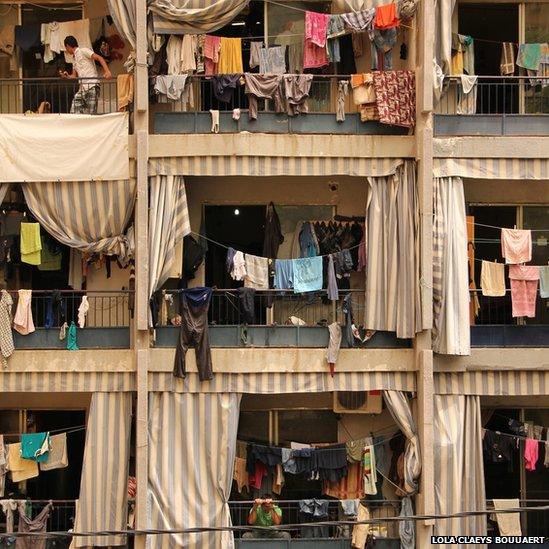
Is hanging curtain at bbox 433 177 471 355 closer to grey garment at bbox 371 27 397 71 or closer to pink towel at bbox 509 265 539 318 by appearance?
pink towel at bbox 509 265 539 318

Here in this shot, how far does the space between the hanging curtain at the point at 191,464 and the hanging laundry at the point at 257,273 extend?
204 centimetres

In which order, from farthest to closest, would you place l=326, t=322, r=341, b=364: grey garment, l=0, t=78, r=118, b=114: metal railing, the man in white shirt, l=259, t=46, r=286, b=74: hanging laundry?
1. l=0, t=78, r=118, b=114: metal railing
2. l=259, t=46, r=286, b=74: hanging laundry
3. the man in white shirt
4. l=326, t=322, r=341, b=364: grey garment

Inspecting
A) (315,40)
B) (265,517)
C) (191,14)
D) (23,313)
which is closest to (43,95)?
(191,14)

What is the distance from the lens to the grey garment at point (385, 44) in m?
18.9

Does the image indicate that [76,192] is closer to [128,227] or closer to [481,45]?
[128,227]

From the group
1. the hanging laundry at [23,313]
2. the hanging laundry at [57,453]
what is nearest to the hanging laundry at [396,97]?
the hanging laundry at [23,313]

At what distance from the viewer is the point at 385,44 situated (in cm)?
1891

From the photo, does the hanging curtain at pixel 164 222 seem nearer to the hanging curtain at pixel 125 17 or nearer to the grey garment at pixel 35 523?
the hanging curtain at pixel 125 17

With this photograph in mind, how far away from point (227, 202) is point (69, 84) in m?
3.63

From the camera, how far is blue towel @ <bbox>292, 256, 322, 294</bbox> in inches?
742

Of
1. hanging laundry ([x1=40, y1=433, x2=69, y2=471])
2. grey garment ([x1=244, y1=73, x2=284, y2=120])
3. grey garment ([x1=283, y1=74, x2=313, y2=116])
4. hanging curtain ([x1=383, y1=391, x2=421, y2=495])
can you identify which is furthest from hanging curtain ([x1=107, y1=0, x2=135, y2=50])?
hanging curtain ([x1=383, y1=391, x2=421, y2=495])

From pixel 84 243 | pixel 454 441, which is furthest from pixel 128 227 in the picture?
pixel 454 441

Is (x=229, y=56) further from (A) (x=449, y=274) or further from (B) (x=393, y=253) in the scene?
(A) (x=449, y=274)

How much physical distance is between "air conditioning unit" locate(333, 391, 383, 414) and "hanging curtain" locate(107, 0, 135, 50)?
7224 millimetres
